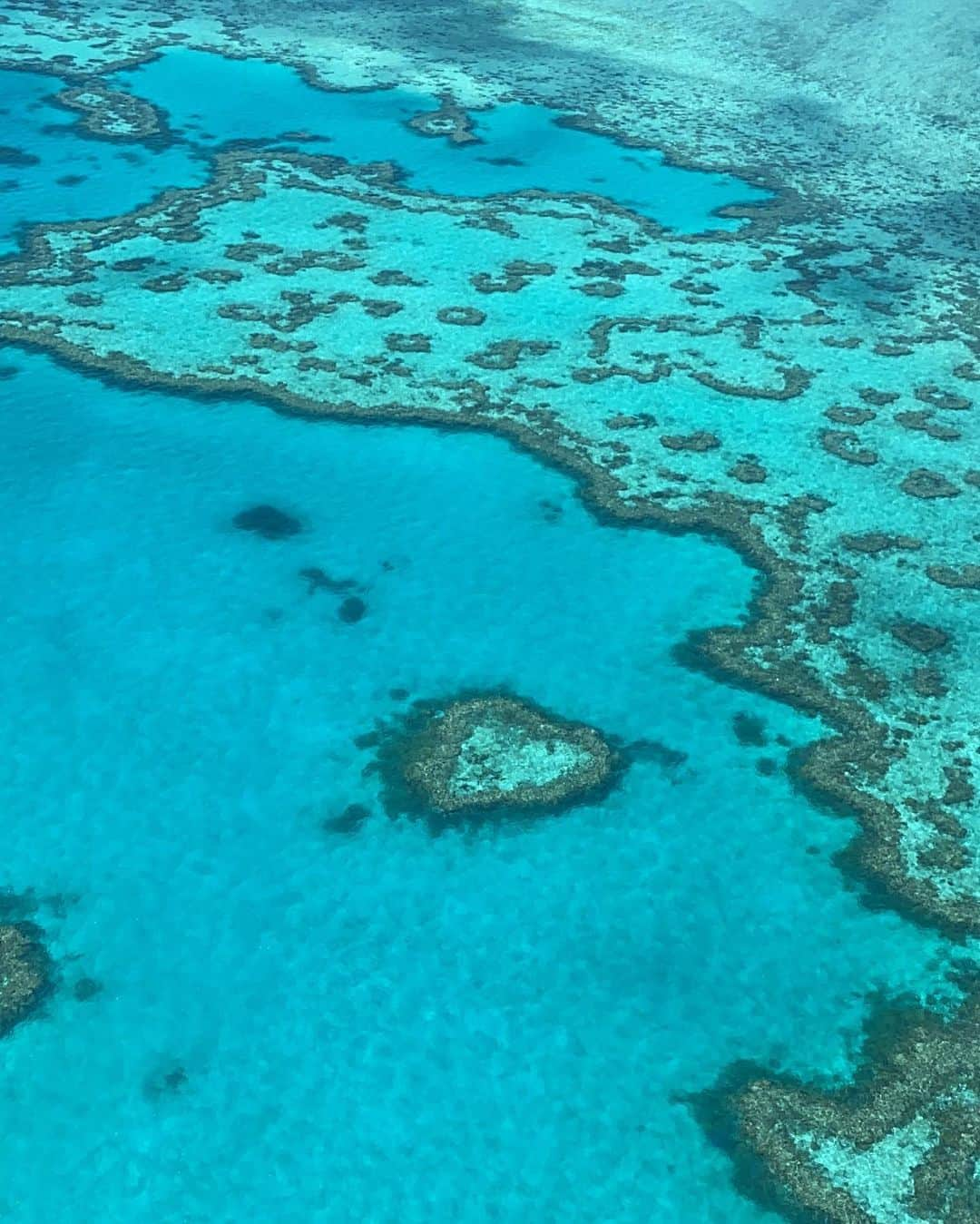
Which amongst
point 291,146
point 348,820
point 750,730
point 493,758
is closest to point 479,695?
point 493,758

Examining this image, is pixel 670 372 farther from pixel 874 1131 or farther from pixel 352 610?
pixel 874 1131

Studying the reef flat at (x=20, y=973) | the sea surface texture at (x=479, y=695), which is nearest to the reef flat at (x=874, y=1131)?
the sea surface texture at (x=479, y=695)

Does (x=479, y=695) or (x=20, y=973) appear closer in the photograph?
(x=20, y=973)

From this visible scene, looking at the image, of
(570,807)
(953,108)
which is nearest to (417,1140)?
(570,807)

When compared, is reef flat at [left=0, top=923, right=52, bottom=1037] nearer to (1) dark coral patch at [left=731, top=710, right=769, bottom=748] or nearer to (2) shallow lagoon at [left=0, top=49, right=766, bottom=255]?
(1) dark coral patch at [left=731, top=710, right=769, bottom=748]

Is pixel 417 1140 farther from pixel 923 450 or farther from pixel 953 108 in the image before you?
pixel 953 108
